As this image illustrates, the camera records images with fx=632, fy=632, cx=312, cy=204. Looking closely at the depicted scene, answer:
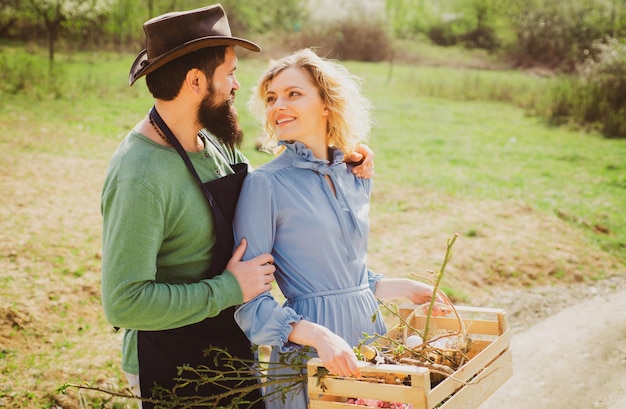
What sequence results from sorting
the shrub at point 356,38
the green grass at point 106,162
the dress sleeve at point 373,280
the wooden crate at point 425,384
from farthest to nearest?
1. the shrub at point 356,38
2. the green grass at point 106,162
3. the dress sleeve at point 373,280
4. the wooden crate at point 425,384

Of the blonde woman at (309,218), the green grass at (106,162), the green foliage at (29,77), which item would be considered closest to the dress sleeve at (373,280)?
the blonde woman at (309,218)

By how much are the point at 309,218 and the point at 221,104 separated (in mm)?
640

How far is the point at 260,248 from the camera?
2.53 meters

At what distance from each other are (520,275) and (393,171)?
15.2ft

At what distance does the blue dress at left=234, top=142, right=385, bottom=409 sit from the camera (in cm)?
253

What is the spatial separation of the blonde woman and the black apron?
0.07 meters

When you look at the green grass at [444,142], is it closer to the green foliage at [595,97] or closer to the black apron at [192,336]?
the green foliage at [595,97]

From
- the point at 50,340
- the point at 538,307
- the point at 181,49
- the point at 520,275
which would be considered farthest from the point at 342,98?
the point at 520,275

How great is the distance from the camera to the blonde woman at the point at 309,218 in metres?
2.53

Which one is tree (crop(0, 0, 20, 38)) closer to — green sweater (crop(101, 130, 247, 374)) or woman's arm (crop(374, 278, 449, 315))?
green sweater (crop(101, 130, 247, 374))

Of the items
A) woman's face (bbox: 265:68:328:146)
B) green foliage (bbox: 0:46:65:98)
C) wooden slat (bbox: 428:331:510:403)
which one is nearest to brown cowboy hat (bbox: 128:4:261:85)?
woman's face (bbox: 265:68:328:146)

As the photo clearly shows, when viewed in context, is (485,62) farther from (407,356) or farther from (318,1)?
(407,356)

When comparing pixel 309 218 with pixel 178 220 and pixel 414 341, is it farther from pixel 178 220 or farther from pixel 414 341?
pixel 414 341

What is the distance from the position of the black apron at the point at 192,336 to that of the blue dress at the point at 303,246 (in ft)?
0.21
